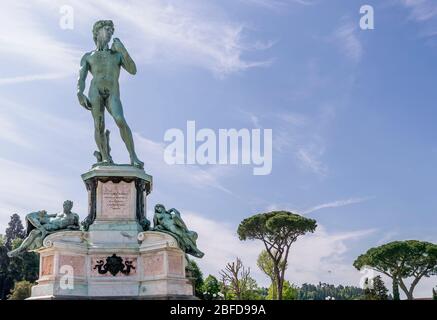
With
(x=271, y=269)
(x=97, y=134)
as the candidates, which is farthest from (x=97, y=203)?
(x=271, y=269)

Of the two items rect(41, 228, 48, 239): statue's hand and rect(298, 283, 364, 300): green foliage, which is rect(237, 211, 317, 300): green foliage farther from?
rect(41, 228, 48, 239): statue's hand

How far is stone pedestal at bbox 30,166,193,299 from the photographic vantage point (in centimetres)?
1432

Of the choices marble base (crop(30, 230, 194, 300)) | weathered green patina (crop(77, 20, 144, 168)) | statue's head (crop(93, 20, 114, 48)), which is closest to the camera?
marble base (crop(30, 230, 194, 300))

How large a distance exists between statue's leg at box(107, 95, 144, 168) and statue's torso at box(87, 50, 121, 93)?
1.19ft

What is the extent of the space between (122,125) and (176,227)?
139 inches

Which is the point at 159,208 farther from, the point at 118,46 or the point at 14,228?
the point at 14,228

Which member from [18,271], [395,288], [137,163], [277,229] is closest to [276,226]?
[277,229]

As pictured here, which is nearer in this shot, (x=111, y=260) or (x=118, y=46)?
(x=111, y=260)

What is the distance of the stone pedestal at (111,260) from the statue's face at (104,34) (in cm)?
406

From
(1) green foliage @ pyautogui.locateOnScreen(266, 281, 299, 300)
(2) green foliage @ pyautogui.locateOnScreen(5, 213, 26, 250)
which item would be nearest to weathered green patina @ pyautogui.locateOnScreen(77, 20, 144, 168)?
(1) green foliage @ pyautogui.locateOnScreen(266, 281, 299, 300)

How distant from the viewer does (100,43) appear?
1686 cm

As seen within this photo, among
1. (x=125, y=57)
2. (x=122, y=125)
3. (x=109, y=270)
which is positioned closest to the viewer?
(x=109, y=270)

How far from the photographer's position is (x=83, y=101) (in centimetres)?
1672

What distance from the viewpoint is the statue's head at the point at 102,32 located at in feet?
55.1
